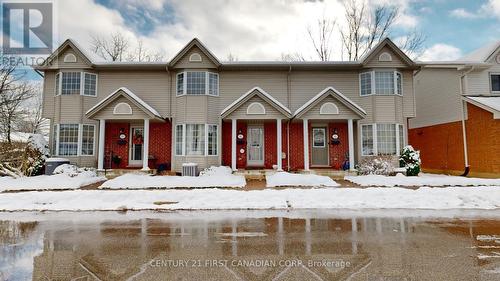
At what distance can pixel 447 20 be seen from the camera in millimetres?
18844

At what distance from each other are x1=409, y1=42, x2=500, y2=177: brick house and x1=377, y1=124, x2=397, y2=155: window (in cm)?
421

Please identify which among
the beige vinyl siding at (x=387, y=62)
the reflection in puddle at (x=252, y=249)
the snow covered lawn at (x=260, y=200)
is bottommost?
the reflection in puddle at (x=252, y=249)

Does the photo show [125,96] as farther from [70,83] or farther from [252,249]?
[252,249]

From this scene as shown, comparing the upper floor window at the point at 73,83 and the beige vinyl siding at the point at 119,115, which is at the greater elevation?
the upper floor window at the point at 73,83

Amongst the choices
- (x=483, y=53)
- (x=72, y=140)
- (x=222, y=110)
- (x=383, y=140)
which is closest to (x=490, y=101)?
(x=483, y=53)

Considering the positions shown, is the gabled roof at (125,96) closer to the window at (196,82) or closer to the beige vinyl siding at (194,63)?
the window at (196,82)

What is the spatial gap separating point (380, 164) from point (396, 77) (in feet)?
Result: 17.5

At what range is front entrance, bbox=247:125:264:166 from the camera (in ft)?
56.2

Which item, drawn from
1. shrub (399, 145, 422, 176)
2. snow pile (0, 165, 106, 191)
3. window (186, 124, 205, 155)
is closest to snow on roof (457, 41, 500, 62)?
shrub (399, 145, 422, 176)

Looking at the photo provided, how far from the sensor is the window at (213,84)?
16.7 meters

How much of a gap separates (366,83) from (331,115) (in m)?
3.42

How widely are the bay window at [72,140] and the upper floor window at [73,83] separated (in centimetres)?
199

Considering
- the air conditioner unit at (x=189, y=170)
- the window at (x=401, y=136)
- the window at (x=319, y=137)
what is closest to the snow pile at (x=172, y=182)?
the air conditioner unit at (x=189, y=170)

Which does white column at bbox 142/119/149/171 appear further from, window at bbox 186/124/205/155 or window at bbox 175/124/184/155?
window at bbox 186/124/205/155
